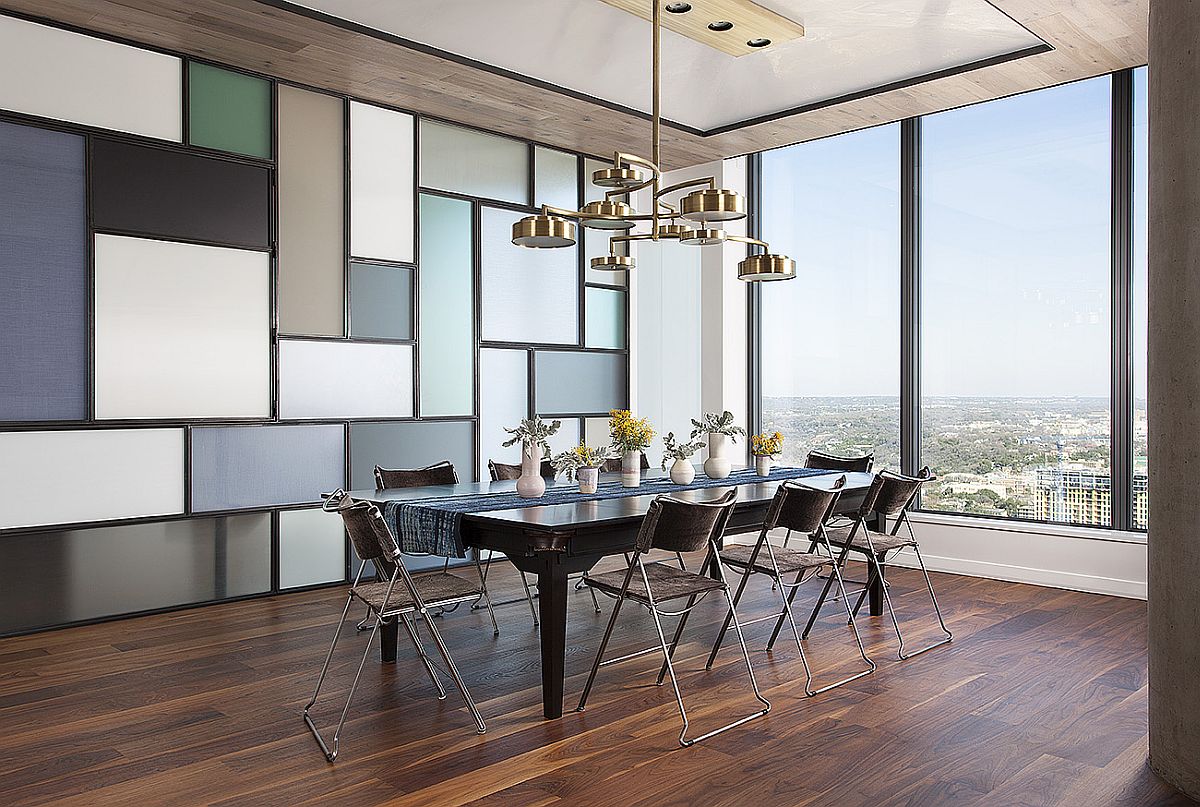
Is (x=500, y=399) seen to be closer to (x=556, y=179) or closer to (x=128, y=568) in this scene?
(x=556, y=179)

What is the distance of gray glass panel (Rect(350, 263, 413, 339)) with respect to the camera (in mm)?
6238

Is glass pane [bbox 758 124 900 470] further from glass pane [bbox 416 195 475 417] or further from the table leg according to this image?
the table leg

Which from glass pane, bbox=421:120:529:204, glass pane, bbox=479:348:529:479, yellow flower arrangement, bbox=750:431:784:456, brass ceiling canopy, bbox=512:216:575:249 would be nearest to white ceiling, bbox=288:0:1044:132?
glass pane, bbox=421:120:529:204

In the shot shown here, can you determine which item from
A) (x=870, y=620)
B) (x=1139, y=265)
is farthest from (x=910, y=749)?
(x=1139, y=265)

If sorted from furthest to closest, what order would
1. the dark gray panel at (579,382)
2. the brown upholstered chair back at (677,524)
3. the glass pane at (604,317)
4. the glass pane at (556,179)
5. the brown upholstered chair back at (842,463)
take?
the glass pane at (604,317) < the dark gray panel at (579,382) < the glass pane at (556,179) < the brown upholstered chair back at (842,463) < the brown upholstered chair back at (677,524)

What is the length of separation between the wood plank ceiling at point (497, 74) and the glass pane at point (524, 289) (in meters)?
0.81

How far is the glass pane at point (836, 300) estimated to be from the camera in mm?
7156

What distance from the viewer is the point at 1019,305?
21.2 feet

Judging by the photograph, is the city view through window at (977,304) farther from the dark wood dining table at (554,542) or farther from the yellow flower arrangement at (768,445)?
the dark wood dining table at (554,542)

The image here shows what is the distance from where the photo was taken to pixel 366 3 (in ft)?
16.4

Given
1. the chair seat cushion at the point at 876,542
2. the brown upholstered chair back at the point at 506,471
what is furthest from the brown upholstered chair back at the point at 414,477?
the chair seat cushion at the point at 876,542

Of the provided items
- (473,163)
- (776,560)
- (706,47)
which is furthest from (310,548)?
(706,47)

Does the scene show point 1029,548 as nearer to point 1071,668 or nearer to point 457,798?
point 1071,668

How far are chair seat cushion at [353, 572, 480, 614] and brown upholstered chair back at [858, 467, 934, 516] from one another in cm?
205
